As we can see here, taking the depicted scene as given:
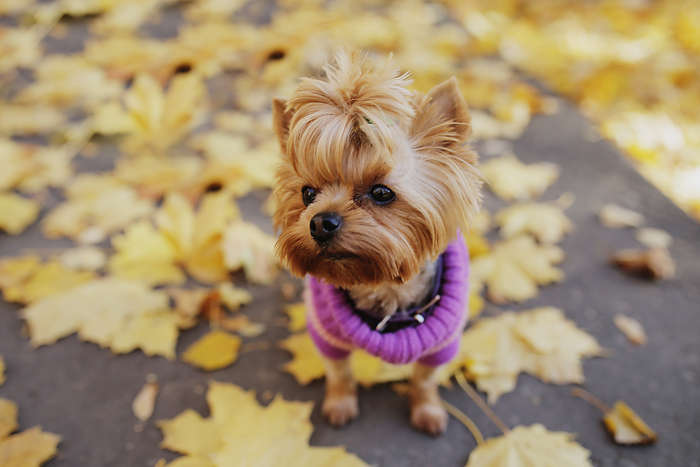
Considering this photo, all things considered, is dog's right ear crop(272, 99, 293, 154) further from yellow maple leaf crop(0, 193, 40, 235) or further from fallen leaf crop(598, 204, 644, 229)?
fallen leaf crop(598, 204, 644, 229)

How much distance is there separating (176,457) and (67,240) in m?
1.65

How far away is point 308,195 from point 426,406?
1109 millimetres

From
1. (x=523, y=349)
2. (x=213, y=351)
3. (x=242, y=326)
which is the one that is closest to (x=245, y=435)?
(x=213, y=351)

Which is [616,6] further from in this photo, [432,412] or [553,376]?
[432,412]

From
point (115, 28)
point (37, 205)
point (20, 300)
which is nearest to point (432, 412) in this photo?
point (20, 300)

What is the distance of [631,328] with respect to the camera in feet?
8.36

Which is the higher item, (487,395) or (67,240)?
(487,395)

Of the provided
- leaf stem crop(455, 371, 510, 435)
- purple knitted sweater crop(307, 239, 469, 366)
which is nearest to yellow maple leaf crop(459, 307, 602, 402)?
leaf stem crop(455, 371, 510, 435)

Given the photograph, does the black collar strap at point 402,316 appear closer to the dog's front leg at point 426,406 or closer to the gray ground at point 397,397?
the dog's front leg at point 426,406

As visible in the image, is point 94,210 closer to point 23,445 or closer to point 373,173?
point 23,445

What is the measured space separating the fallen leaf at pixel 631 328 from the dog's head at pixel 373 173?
149cm

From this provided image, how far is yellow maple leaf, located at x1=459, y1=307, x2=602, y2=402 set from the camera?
2.29 m

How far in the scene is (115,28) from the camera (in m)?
4.70

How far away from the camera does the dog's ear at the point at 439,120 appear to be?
5.00 feet
